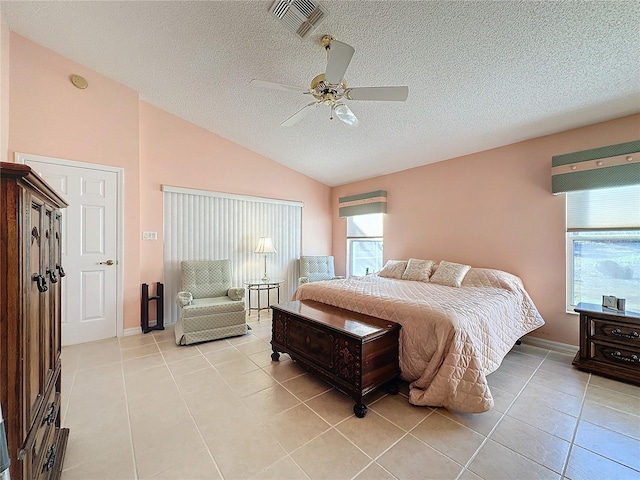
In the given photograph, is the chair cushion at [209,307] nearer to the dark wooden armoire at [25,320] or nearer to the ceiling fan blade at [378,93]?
the dark wooden armoire at [25,320]

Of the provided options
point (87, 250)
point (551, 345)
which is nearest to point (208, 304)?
point (87, 250)

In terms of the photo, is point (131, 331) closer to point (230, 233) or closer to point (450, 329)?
point (230, 233)

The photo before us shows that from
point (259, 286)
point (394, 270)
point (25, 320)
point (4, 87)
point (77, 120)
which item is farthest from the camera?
point (259, 286)

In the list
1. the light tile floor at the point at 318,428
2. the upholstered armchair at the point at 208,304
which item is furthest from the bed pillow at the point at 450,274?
the upholstered armchair at the point at 208,304

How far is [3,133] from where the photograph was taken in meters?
2.68

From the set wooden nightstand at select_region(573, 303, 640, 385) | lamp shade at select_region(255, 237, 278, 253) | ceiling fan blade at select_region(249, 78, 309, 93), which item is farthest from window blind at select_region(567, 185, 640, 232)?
lamp shade at select_region(255, 237, 278, 253)

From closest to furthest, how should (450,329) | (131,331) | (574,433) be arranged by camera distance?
(574,433)
(450,329)
(131,331)

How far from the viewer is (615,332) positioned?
93.9 inches

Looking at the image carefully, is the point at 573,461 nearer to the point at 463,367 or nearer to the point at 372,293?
the point at 463,367

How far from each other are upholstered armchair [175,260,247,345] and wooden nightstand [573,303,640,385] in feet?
11.6

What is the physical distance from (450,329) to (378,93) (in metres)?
1.81

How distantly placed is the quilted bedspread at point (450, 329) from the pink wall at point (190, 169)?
254 cm

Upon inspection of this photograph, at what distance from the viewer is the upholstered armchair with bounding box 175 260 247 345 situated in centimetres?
317

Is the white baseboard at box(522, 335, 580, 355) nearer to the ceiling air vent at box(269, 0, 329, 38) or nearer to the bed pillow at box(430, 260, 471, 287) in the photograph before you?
the bed pillow at box(430, 260, 471, 287)
